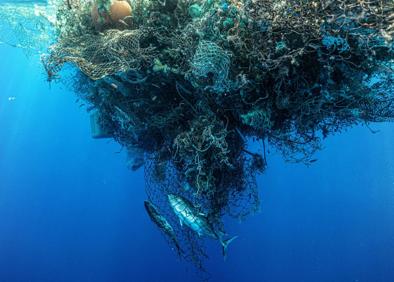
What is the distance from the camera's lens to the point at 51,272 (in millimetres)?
28828

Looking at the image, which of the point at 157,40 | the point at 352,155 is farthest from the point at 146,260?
the point at 157,40

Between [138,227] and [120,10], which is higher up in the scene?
[138,227]

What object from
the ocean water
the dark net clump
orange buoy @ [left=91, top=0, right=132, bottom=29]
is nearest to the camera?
the dark net clump

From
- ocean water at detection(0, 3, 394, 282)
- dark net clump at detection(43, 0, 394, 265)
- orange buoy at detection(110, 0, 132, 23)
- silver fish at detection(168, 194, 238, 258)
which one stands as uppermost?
ocean water at detection(0, 3, 394, 282)

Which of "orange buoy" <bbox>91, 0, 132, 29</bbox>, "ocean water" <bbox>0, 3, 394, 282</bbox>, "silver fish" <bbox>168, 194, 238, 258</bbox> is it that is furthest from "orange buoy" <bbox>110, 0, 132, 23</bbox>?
"ocean water" <bbox>0, 3, 394, 282</bbox>

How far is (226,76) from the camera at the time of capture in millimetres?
4008

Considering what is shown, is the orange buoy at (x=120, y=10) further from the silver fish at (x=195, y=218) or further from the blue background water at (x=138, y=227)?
the blue background water at (x=138, y=227)

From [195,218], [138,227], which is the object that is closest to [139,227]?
[138,227]

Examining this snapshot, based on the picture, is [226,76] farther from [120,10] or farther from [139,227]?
[139,227]

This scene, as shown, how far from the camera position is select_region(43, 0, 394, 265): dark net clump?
350 cm

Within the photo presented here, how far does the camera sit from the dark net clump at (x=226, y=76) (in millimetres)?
3500

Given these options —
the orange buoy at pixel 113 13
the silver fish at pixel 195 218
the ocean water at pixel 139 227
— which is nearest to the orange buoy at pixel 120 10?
the orange buoy at pixel 113 13

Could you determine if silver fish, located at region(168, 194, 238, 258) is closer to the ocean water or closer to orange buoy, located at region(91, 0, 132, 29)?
orange buoy, located at region(91, 0, 132, 29)

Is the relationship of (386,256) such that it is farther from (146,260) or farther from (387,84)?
(387,84)
